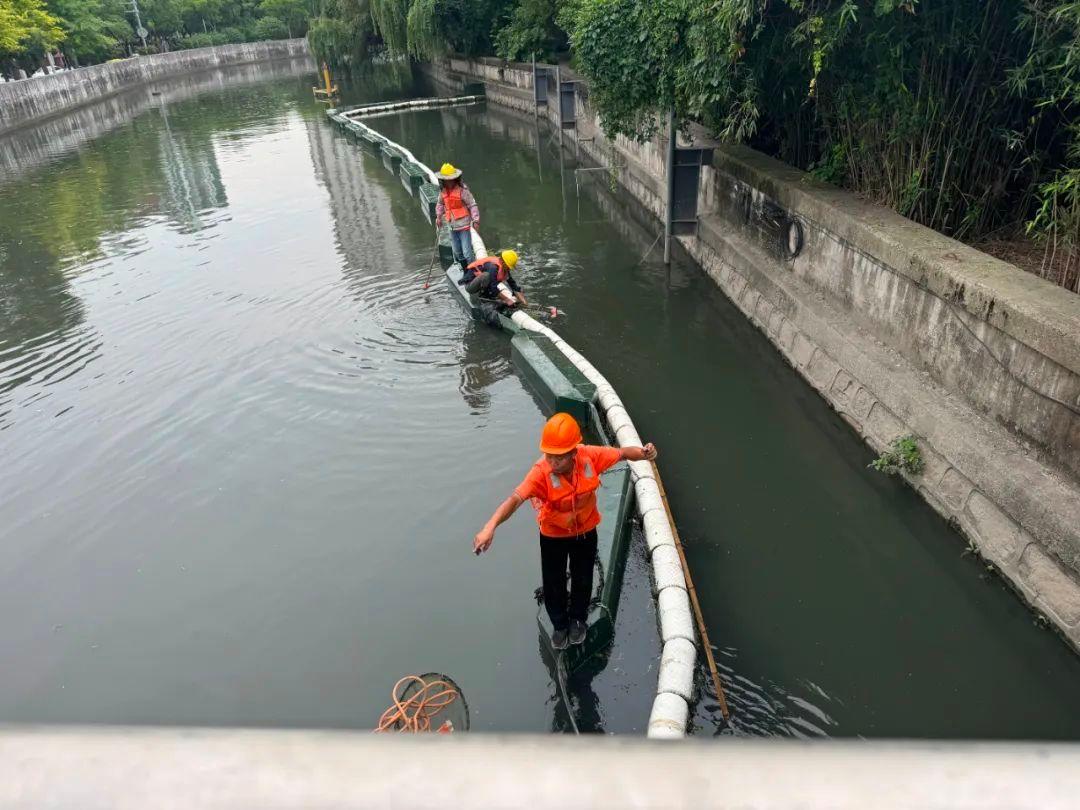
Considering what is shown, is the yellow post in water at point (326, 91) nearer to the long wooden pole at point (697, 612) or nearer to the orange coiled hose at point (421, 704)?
the long wooden pole at point (697, 612)

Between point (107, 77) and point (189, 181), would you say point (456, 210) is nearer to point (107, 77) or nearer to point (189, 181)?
point (189, 181)

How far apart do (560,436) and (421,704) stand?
77.5 inches

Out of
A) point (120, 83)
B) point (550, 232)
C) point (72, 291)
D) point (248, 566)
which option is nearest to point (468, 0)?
point (550, 232)

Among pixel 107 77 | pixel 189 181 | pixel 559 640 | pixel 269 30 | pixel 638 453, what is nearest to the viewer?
pixel 638 453

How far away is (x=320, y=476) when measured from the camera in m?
7.73

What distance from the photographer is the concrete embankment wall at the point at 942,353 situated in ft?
17.2

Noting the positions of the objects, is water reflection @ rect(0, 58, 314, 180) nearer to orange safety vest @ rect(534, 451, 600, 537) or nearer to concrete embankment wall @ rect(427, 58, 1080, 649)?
concrete embankment wall @ rect(427, 58, 1080, 649)

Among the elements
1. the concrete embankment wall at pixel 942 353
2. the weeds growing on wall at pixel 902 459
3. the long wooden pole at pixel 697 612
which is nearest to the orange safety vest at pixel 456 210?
the concrete embankment wall at pixel 942 353

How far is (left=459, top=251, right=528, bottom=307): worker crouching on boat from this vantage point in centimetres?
1037

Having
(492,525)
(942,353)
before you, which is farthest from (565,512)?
(942,353)

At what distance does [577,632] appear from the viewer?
5.13m

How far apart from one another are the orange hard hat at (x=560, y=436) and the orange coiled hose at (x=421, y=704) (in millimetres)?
1800

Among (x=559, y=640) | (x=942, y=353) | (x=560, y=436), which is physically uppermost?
(x=560, y=436)

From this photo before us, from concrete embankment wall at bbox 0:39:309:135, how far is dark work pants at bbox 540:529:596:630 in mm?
39588
